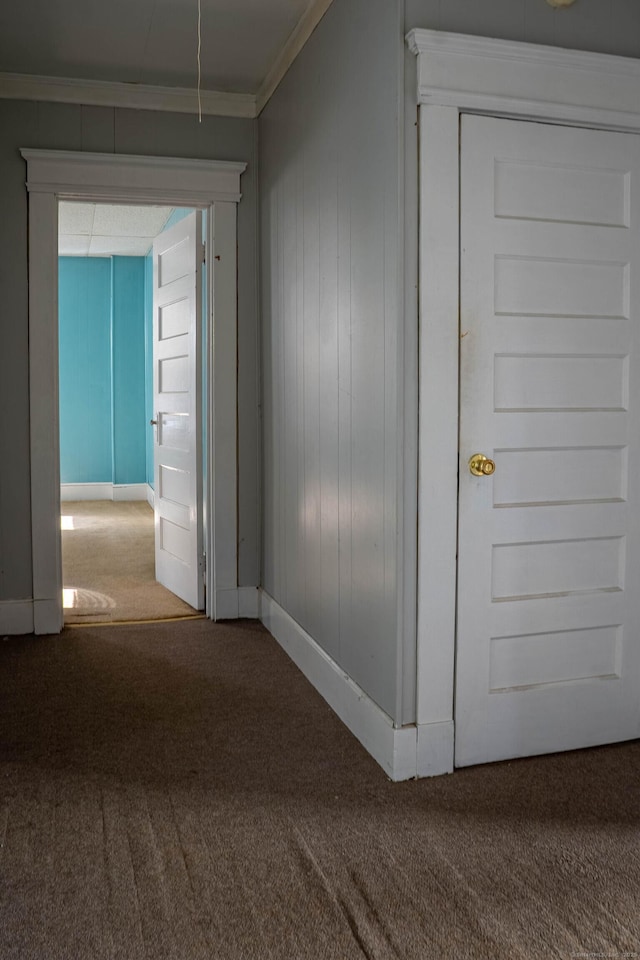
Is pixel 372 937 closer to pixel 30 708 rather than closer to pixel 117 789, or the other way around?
pixel 117 789

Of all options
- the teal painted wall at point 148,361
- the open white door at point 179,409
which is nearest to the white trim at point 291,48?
the open white door at point 179,409

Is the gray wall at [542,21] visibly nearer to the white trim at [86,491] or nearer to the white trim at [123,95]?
the white trim at [123,95]

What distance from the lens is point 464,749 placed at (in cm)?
263

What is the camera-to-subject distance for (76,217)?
24.4ft

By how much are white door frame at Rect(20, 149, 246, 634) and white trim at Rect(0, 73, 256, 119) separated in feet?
0.86

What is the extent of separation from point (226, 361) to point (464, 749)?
239 cm

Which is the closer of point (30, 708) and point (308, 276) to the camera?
point (30, 708)

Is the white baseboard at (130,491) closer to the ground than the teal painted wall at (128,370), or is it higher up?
closer to the ground

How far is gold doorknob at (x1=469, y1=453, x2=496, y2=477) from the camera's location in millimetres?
2562

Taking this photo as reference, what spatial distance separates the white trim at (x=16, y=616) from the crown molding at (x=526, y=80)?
9.68ft

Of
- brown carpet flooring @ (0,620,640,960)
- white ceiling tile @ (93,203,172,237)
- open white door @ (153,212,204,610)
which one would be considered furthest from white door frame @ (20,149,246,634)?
white ceiling tile @ (93,203,172,237)

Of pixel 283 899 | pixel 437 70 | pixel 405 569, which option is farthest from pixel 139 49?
pixel 283 899

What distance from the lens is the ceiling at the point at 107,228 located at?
7.15m

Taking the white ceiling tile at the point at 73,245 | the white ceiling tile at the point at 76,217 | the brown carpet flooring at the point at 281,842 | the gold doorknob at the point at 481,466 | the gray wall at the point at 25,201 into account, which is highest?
the white ceiling tile at the point at 73,245
